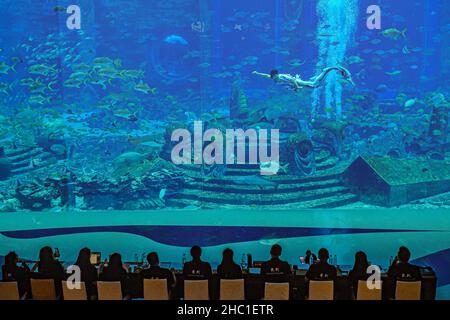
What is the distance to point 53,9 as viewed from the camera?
9.06 metres

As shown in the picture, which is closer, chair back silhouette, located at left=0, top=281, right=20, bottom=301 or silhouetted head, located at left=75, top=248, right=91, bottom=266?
chair back silhouette, located at left=0, top=281, right=20, bottom=301

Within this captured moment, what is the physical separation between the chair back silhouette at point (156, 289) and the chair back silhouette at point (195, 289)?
21 centimetres

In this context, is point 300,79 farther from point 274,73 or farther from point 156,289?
point 156,289

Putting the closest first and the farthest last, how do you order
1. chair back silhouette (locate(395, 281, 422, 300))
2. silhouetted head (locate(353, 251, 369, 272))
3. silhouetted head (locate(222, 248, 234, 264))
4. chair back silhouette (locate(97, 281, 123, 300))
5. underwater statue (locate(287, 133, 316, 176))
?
chair back silhouette (locate(395, 281, 422, 300))
chair back silhouette (locate(97, 281, 123, 300))
silhouetted head (locate(353, 251, 369, 272))
silhouetted head (locate(222, 248, 234, 264))
underwater statue (locate(287, 133, 316, 176))

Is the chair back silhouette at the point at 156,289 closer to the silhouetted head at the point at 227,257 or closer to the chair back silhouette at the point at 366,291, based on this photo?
the silhouetted head at the point at 227,257

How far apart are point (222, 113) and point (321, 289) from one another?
502 cm

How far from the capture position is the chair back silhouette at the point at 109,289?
15.9 feet

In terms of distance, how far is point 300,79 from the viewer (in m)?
9.10

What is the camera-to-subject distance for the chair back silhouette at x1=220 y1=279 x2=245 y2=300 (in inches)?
193

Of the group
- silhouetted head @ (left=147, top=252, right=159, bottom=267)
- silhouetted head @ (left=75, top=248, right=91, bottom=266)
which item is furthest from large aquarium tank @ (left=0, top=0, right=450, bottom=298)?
silhouetted head @ (left=147, top=252, right=159, bottom=267)

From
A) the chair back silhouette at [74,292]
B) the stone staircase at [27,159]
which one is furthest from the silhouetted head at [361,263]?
the stone staircase at [27,159]

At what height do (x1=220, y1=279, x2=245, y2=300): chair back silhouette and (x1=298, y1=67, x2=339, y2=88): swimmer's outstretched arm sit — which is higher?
(x1=298, y1=67, x2=339, y2=88): swimmer's outstretched arm

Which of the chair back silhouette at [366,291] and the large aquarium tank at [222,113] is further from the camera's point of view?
→ the large aquarium tank at [222,113]

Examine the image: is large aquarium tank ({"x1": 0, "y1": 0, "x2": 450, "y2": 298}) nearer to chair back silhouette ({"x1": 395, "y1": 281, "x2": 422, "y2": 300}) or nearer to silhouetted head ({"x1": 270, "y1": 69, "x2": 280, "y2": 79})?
silhouetted head ({"x1": 270, "y1": 69, "x2": 280, "y2": 79})
